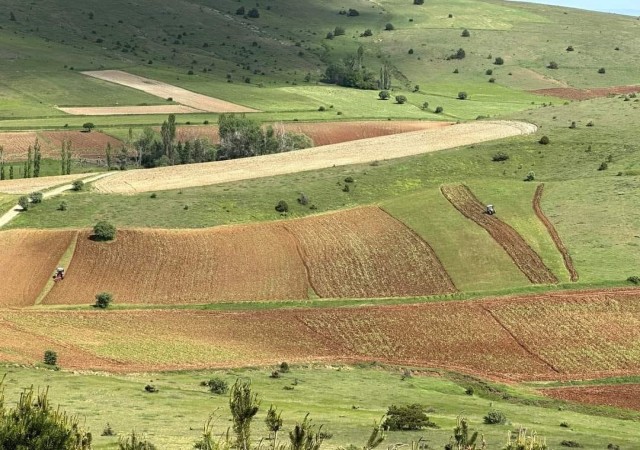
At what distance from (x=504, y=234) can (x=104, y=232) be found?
39410 mm

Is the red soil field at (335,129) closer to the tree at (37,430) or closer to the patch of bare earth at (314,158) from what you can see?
the patch of bare earth at (314,158)

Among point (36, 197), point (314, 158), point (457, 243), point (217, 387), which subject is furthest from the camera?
point (314, 158)

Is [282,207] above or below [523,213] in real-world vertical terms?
below

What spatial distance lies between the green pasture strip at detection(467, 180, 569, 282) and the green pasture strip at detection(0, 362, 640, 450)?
92.9ft

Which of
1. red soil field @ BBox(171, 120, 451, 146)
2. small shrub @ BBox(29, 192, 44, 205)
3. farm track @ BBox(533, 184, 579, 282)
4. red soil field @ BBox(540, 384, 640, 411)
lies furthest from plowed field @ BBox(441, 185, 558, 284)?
red soil field @ BBox(171, 120, 451, 146)

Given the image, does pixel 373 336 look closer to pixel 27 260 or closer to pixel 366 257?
pixel 366 257

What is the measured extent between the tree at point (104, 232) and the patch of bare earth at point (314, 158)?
73.4ft

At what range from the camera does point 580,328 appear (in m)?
93.1

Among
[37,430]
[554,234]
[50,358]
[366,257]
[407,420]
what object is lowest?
[366,257]

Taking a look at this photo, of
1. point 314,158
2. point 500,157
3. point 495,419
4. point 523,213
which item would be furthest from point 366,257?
point 314,158

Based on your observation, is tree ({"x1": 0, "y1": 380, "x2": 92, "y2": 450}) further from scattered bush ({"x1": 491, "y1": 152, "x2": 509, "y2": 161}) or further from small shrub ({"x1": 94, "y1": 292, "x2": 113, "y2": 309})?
scattered bush ({"x1": 491, "y1": 152, "x2": 509, "y2": 161})

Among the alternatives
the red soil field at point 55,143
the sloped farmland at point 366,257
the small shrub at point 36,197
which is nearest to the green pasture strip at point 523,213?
the sloped farmland at point 366,257

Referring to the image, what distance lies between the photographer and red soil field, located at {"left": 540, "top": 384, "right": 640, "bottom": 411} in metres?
80.2

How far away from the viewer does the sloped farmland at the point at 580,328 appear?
87125mm
